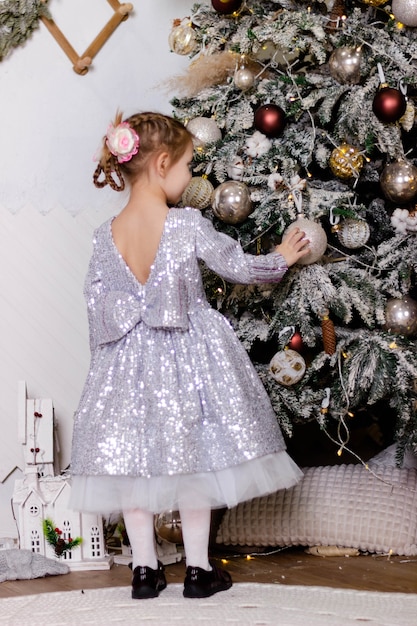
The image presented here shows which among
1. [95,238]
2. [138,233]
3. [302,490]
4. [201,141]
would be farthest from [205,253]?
[302,490]

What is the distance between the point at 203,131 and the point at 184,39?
307 millimetres

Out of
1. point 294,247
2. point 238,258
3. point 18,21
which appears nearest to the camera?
point 238,258

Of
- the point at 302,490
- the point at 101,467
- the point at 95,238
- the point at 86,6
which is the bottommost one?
the point at 302,490

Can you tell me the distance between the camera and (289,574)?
2.33 meters

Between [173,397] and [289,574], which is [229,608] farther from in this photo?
[173,397]

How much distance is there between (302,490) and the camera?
103 inches

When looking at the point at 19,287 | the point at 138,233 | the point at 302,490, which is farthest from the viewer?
the point at 19,287

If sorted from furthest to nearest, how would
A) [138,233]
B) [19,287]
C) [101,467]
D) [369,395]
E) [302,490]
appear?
1. [19,287]
2. [302,490]
3. [369,395]
4. [138,233]
5. [101,467]

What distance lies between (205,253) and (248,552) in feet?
3.25

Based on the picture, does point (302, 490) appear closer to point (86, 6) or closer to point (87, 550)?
point (87, 550)

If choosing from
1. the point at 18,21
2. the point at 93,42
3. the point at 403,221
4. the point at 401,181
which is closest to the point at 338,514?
the point at 403,221

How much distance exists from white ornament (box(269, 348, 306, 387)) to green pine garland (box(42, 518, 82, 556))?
2.59 ft

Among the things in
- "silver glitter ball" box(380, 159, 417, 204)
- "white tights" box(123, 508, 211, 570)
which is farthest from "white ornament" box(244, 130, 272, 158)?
"white tights" box(123, 508, 211, 570)

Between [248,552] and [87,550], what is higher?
[87,550]
